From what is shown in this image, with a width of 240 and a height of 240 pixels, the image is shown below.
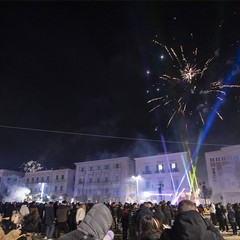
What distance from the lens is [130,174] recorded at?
50.7 meters

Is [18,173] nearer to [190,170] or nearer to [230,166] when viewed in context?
[190,170]

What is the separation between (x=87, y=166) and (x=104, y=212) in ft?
183

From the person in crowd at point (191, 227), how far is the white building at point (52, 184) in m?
55.0

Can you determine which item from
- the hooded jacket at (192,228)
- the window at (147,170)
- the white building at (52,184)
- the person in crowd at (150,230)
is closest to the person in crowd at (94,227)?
the hooded jacket at (192,228)

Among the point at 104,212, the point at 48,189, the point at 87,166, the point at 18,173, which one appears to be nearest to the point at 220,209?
the point at 104,212

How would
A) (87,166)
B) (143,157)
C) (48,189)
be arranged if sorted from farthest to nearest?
(48,189) < (87,166) < (143,157)

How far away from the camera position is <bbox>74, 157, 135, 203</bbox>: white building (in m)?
49.3

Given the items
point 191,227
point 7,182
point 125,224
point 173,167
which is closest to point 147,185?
point 173,167

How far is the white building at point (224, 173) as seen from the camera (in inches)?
1554

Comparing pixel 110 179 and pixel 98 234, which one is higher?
pixel 110 179

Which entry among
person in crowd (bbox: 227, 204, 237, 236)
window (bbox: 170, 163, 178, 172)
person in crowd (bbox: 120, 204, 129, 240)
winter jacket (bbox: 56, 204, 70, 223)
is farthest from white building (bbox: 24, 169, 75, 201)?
person in crowd (bbox: 227, 204, 237, 236)

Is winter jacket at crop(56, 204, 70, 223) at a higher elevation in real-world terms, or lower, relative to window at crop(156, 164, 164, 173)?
lower

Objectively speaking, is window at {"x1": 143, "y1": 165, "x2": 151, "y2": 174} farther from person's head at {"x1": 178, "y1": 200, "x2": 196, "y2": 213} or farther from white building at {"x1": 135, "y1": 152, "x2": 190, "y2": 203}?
person's head at {"x1": 178, "y1": 200, "x2": 196, "y2": 213}

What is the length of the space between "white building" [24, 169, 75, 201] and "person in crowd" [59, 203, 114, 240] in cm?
5540
